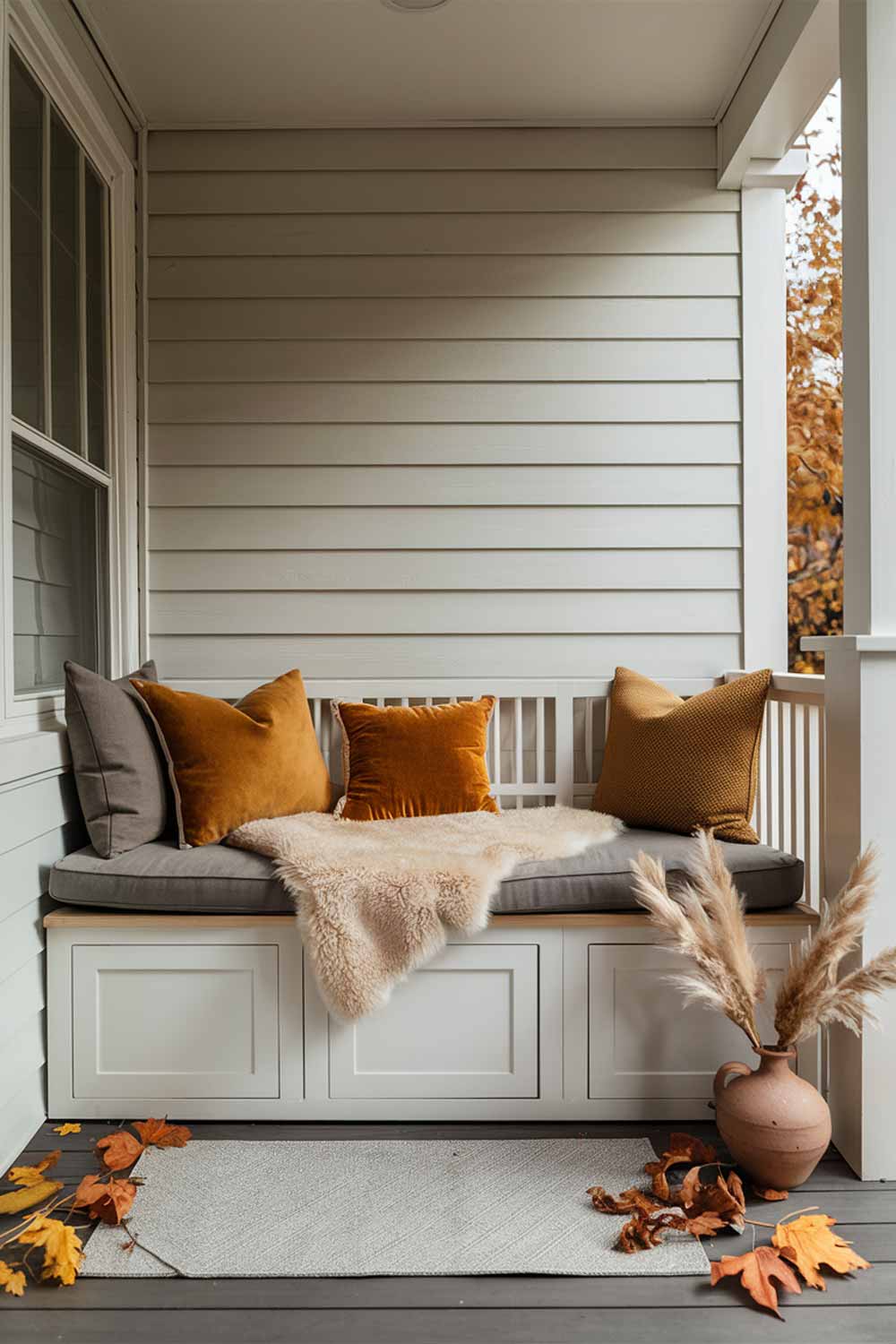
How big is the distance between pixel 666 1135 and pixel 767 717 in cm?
118

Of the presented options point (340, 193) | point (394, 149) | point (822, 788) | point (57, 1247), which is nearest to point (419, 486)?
point (340, 193)

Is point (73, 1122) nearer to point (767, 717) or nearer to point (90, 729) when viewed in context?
point (90, 729)

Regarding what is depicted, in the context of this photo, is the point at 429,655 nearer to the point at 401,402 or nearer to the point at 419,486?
the point at 419,486

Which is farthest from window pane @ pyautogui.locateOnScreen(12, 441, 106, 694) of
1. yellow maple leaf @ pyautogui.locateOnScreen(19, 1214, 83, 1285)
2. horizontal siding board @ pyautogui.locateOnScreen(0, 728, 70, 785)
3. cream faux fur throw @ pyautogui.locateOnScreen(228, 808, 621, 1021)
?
yellow maple leaf @ pyautogui.locateOnScreen(19, 1214, 83, 1285)

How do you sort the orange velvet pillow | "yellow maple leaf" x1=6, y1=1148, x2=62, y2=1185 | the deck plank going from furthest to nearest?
the orange velvet pillow → "yellow maple leaf" x1=6, y1=1148, x2=62, y2=1185 → the deck plank

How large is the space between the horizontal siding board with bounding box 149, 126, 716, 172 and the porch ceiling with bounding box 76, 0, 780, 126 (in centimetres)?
4

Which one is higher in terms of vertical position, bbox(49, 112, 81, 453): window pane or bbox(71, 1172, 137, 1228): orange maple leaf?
bbox(49, 112, 81, 453): window pane

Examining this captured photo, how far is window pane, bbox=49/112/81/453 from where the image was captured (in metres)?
2.48

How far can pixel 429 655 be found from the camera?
3.11 metres

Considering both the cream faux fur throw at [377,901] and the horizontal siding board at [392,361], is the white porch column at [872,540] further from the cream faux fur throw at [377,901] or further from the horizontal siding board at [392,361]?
the horizontal siding board at [392,361]

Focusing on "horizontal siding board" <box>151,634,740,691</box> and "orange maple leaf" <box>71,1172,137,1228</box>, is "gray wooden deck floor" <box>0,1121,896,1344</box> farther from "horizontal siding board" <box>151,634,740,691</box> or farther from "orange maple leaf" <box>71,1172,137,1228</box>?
"horizontal siding board" <box>151,634,740,691</box>

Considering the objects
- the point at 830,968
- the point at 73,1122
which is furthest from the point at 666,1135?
the point at 73,1122

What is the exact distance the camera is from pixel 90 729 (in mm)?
2330

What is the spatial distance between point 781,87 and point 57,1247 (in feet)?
10.2
